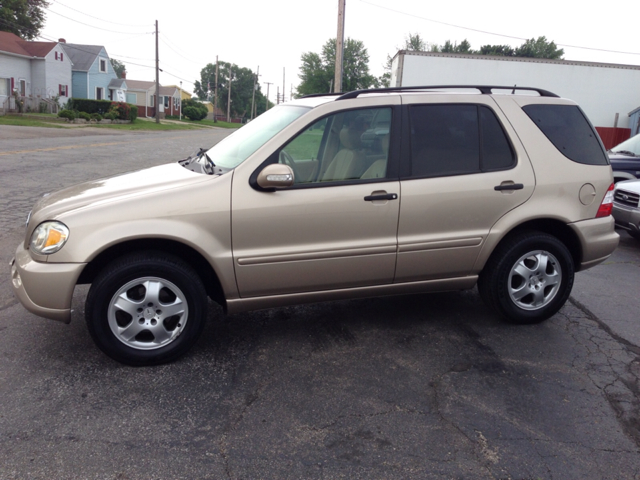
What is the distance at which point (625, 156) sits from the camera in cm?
988

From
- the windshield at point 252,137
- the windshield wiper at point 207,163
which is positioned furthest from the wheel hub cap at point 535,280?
the windshield wiper at point 207,163

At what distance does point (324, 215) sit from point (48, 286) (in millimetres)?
1827

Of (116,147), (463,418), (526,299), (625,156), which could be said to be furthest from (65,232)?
(116,147)

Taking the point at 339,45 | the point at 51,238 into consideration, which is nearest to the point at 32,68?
the point at 339,45

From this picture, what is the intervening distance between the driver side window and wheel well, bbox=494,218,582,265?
1294mm

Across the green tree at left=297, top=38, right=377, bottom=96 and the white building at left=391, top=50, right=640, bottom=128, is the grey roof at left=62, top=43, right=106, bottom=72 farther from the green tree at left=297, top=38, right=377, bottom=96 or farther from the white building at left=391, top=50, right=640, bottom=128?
the white building at left=391, top=50, right=640, bottom=128

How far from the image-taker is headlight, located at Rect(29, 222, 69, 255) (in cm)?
347

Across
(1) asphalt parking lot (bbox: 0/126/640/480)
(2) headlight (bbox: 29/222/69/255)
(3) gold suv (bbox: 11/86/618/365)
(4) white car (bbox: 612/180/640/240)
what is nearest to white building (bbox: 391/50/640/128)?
(4) white car (bbox: 612/180/640/240)

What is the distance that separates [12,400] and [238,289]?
4.87 ft

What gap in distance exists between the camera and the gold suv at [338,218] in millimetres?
3572

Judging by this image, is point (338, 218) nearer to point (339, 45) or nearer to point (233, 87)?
point (339, 45)

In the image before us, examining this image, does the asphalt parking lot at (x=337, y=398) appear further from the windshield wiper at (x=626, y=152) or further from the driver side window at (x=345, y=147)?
the windshield wiper at (x=626, y=152)

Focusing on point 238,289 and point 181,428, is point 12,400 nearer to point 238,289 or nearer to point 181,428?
point 181,428

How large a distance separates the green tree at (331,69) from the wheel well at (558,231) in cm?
6858
